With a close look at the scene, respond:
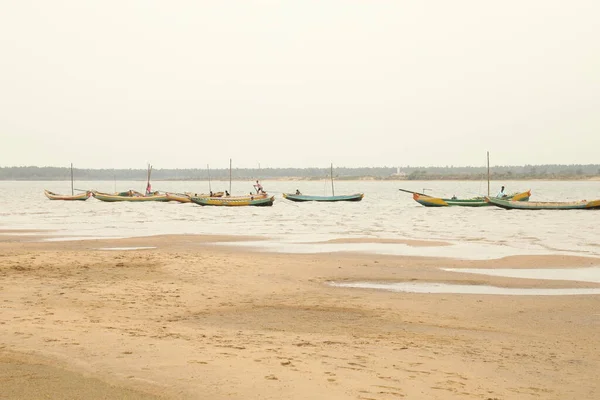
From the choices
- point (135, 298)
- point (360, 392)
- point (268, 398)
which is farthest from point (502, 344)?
point (135, 298)

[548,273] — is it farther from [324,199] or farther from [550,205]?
[324,199]

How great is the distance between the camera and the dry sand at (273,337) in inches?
294

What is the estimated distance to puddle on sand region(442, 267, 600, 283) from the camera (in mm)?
18109

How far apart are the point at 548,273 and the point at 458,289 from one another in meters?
4.49

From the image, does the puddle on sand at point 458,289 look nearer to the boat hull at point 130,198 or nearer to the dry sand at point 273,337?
the dry sand at point 273,337

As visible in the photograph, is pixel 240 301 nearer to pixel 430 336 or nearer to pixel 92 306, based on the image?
pixel 92 306

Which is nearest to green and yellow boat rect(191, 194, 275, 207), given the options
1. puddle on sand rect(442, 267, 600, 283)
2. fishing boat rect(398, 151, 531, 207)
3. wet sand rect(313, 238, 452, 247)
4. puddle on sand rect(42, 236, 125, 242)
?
fishing boat rect(398, 151, 531, 207)

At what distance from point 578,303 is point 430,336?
5.27 meters

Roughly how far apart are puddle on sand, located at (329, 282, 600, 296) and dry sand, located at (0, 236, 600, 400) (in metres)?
0.68

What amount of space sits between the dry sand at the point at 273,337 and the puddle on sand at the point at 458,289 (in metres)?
0.68

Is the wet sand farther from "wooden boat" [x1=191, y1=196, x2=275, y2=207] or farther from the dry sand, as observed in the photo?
"wooden boat" [x1=191, y1=196, x2=275, y2=207]

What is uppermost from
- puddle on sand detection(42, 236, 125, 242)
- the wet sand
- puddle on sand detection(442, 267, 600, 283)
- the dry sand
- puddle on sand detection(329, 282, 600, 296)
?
the dry sand

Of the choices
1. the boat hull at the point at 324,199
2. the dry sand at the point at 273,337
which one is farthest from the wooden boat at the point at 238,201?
the dry sand at the point at 273,337

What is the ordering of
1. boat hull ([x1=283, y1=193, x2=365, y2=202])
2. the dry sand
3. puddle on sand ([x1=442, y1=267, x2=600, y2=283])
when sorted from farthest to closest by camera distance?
1. boat hull ([x1=283, y1=193, x2=365, y2=202])
2. puddle on sand ([x1=442, y1=267, x2=600, y2=283])
3. the dry sand
